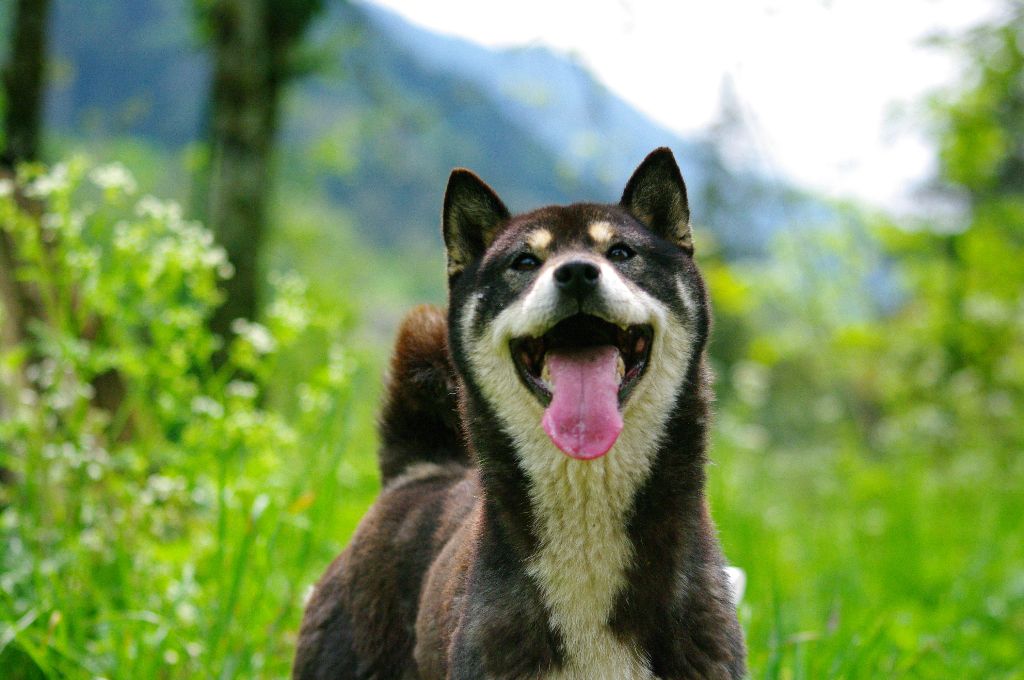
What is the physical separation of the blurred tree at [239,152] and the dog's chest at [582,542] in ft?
12.6

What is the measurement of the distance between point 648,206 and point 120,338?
2173 millimetres

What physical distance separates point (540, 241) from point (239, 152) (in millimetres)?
3735

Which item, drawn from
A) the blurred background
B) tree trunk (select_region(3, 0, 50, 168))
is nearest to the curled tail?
the blurred background

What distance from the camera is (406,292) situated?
45.5 ft

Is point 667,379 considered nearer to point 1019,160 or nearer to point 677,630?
point 677,630

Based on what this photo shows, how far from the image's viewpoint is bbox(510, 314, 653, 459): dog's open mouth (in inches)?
85.0

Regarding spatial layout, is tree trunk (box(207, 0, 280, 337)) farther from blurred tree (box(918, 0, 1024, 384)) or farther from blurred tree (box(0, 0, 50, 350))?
blurred tree (box(918, 0, 1024, 384))

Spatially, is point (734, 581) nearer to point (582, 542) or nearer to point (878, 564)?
point (582, 542)

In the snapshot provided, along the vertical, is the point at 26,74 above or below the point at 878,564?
above

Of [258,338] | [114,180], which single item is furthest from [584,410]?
[114,180]

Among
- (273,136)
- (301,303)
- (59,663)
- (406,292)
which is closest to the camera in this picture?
(59,663)

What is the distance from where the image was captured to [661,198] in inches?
102

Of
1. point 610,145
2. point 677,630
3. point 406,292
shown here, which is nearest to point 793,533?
point 610,145

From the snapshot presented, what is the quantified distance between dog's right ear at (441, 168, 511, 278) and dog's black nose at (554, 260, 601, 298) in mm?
533
